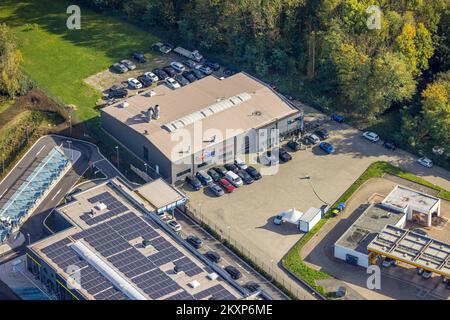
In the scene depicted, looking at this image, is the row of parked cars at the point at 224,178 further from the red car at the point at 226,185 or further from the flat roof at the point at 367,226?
the flat roof at the point at 367,226

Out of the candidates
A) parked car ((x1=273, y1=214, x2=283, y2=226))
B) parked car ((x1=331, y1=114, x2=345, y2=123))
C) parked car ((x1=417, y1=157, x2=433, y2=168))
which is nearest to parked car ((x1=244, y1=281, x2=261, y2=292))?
parked car ((x1=273, y1=214, x2=283, y2=226))

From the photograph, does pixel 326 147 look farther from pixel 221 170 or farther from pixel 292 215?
pixel 292 215

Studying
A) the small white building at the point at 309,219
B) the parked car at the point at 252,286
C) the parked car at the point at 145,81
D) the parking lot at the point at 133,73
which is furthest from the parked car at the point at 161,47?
the parked car at the point at 252,286

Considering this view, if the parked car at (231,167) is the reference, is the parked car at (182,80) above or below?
above

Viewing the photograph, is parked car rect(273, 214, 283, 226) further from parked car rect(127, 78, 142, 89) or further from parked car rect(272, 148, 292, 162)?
parked car rect(127, 78, 142, 89)

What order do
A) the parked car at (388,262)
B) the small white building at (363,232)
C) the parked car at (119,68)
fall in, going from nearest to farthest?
the parked car at (388,262) → the small white building at (363,232) → the parked car at (119,68)

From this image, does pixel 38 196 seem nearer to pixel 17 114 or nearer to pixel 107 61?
pixel 17 114

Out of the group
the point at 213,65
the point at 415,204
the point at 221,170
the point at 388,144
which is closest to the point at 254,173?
the point at 221,170
